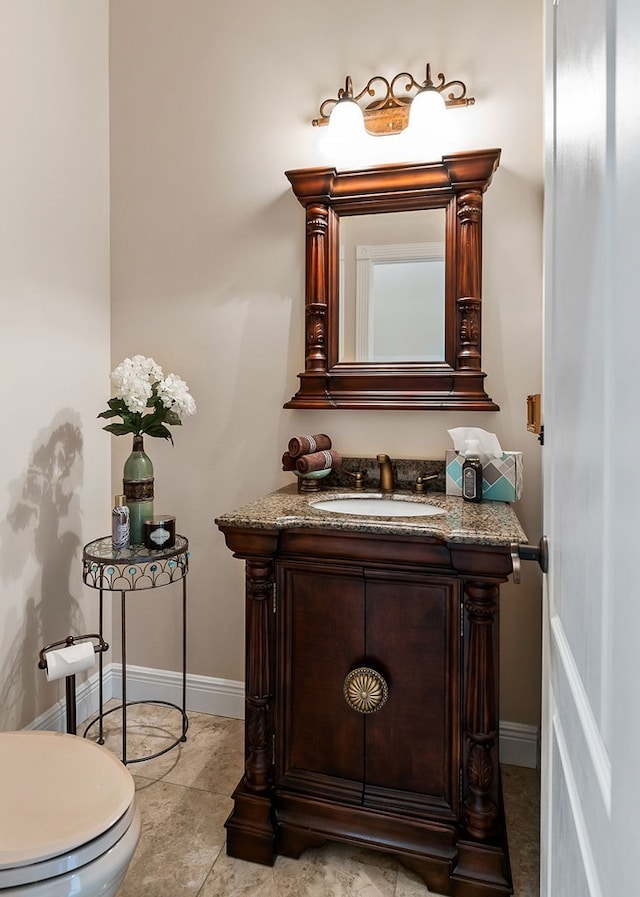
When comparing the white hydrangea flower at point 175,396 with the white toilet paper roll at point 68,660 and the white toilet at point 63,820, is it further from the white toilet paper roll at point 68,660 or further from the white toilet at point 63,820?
the white toilet at point 63,820

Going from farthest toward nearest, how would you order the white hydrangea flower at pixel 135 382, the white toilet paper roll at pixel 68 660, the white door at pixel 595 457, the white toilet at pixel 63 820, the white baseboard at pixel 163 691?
the white baseboard at pixel 163 691
the white hydrangea flower at pixel 135 382
the white toilet paper roll at pixel 68 660
the white toilet at pixel 63 820
the white door at pixel 595 457

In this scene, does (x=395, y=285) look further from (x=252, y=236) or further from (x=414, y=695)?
(x=414, y=695)

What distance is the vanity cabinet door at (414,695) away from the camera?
1.38 meters

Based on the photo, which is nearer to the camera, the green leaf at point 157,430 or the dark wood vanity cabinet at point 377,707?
the dark wood vanity cabinet at point 377,707

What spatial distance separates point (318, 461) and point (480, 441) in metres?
0.53

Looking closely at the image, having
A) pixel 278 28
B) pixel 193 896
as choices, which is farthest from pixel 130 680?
pixel 278 28

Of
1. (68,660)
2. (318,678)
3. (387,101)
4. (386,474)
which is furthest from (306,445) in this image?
(387,101)

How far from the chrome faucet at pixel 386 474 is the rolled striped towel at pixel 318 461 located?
0.53 ft

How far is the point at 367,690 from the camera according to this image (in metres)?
1.42

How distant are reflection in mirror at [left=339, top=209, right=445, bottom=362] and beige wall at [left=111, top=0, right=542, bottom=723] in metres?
0.17

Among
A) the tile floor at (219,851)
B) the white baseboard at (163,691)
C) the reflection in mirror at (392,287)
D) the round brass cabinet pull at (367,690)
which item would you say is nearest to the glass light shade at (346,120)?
the reflection in mirror at (392,287)

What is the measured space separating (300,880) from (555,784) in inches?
39.7

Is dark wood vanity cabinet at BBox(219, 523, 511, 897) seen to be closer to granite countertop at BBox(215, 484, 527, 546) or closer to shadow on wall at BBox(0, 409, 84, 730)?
granite countertop at BBox(215, 484, 527, 546)

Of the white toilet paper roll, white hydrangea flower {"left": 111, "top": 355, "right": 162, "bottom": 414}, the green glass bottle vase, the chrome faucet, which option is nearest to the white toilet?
the white toilet paper roll
